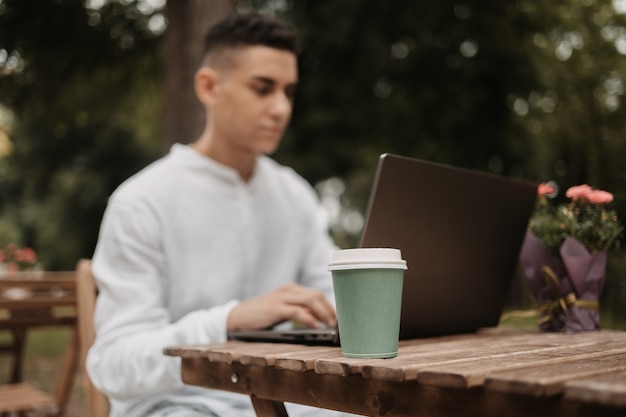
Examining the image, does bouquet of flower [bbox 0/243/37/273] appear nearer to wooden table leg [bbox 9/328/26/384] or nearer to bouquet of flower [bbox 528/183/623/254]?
wooden table leg [bbox 9/328/26/384]

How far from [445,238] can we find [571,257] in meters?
0.44

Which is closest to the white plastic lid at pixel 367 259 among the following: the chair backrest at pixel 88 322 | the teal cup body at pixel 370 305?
the teal cup body at pixel 370 305

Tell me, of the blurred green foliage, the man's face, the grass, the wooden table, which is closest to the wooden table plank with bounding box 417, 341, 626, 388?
the wooden table

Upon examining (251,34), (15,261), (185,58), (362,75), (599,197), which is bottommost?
(15,261)

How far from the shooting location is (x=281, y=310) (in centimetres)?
166

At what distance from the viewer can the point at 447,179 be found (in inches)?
60.3

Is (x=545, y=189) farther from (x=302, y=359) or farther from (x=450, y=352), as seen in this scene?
(x=302, y=359)

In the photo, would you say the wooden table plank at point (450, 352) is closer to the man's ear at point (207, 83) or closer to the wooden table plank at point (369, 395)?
the wooden table plank at point (369, 395)

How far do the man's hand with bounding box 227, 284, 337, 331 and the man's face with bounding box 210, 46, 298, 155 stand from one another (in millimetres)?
→ 644

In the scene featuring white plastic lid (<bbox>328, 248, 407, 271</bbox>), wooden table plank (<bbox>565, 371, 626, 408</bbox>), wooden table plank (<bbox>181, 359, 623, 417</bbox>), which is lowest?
wooden table plank (<bbox>181, 359, 623, 417</bbox>)

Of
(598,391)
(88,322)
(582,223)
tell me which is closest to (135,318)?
(88,322)

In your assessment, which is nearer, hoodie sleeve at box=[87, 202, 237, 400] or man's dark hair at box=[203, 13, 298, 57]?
hoodie sleeve at box=[87, 202, 237, 400]

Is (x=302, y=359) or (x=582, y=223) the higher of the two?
(x=582, y=223)

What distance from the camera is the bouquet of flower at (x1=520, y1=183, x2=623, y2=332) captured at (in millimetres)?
1812
